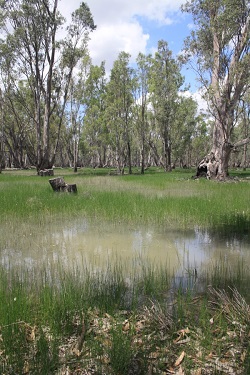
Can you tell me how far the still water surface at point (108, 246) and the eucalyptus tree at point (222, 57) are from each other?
51.6 ft

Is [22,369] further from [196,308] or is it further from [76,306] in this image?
[196,308]

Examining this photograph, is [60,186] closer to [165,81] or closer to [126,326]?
[126,326]

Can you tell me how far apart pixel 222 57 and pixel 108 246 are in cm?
1921

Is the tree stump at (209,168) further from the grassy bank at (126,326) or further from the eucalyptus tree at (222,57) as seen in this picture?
the grassy bank at (126,326)

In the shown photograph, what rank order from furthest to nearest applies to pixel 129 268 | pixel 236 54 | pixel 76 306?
pixel 236 54
pixel 129 268
pixel 76 306

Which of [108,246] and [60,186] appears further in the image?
[60,186]

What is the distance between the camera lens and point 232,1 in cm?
1903

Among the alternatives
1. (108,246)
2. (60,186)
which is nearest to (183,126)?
(60,186)

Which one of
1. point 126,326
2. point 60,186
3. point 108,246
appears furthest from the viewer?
point 60,186

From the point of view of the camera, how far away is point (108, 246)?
21.7 feet

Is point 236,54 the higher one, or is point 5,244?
point 236,54

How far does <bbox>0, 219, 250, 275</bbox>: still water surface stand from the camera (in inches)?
220

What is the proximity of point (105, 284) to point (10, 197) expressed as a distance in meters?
9.48

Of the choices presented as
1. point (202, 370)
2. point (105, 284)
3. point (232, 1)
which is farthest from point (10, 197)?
point (232, 1)
